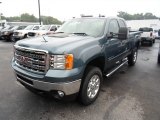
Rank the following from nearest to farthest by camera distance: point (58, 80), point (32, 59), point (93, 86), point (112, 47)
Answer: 1. point (58, 80)
2. point (32, 59)
3. point (93, 86)
4. point (112, 47)

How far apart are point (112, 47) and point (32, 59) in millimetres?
2158

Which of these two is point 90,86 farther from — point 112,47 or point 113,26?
point 113,26

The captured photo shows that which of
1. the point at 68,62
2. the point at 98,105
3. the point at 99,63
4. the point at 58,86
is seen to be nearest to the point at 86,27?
the point at 99,63

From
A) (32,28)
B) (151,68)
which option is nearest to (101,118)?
(151,68)

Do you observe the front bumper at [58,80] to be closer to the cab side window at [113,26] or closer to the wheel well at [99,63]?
the wheel well at [99,63]

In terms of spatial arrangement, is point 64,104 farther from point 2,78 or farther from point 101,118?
point 2,78

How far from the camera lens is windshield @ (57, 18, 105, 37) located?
178 inches

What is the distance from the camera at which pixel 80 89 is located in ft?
12.0

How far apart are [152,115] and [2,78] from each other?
4.58 m

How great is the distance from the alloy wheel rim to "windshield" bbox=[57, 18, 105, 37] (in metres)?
1.07

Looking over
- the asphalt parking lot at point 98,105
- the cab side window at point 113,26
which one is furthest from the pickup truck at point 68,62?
the asphalt parking lot at point 98,105

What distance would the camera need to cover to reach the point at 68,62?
322 cm

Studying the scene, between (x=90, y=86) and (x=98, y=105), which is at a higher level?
(x=90, y=86)

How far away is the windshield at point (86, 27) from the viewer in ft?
14.9
